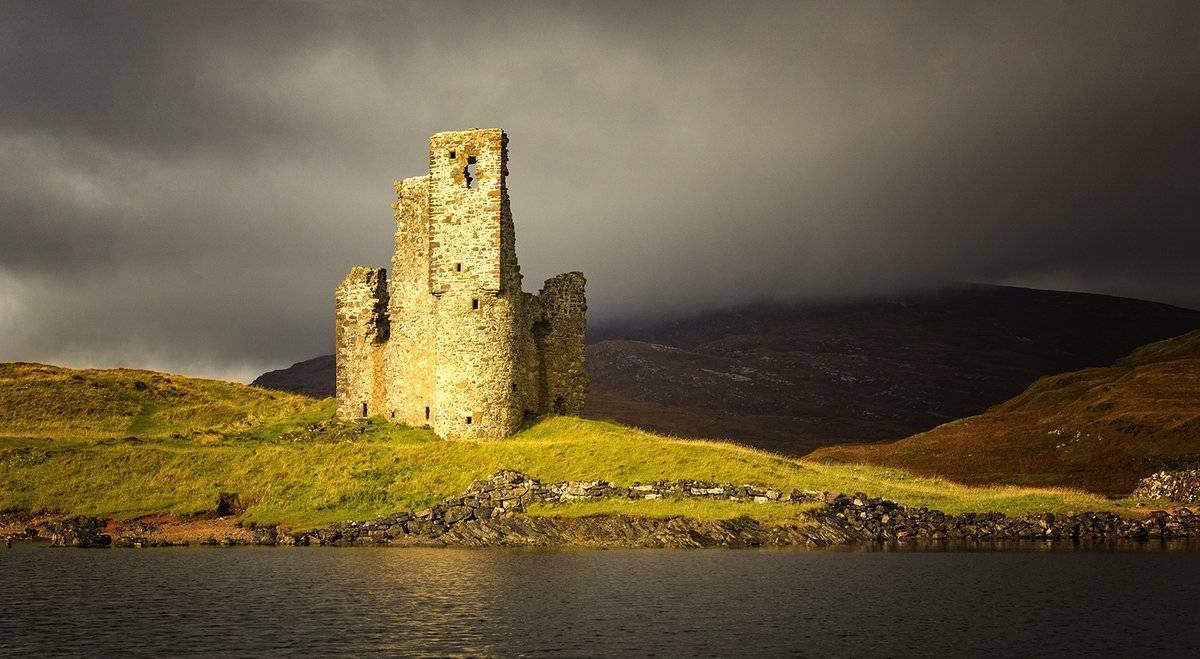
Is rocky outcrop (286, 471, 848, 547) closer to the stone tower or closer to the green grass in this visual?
the green grass

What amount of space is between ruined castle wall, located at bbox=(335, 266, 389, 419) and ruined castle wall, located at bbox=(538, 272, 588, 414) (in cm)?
990

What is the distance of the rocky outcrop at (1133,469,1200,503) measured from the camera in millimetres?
62250

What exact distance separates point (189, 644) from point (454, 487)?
27150 mm

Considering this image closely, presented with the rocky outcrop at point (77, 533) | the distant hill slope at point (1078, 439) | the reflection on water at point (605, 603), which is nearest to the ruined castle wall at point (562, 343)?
the reflection on water at point (605, 603)

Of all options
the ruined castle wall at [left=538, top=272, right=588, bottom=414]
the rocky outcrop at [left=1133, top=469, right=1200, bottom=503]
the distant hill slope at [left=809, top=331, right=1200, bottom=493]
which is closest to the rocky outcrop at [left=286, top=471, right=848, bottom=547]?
the ruined castle wall at [left=538, top=272, right=588, bottom=414]

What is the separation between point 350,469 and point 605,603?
89.3ft

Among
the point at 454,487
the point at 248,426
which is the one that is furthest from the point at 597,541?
the point at 248,426

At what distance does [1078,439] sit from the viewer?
85.4 metres

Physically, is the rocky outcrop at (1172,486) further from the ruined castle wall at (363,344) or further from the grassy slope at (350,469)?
the ruined castle wall at (363,344)

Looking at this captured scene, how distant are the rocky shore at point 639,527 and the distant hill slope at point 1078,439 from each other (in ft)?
63.9

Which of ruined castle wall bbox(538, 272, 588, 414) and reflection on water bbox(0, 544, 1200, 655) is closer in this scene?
reflection on water bbox(0, 544, 1200, 655)

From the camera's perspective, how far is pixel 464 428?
62.2 m

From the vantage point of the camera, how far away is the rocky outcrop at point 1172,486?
6225cm

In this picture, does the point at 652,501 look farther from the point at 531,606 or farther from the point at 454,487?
the point at 531,606
